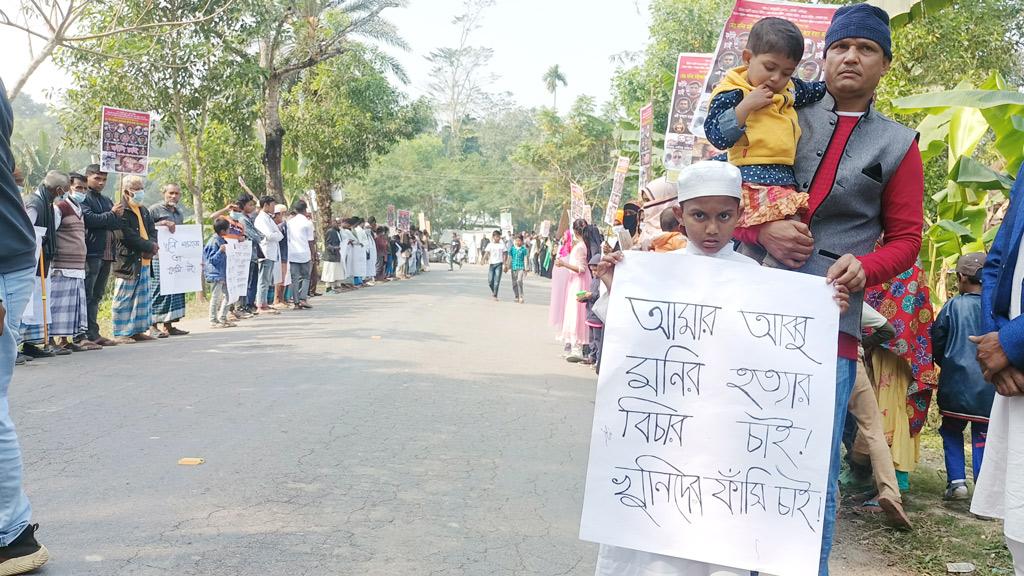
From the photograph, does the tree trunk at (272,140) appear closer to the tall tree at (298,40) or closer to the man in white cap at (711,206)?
the tall tree at (298,40)

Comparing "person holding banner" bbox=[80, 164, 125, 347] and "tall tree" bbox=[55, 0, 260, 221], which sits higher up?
"tall tree" bbox=[55, 0, 260, 221]

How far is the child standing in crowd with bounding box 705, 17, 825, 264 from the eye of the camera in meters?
2.80

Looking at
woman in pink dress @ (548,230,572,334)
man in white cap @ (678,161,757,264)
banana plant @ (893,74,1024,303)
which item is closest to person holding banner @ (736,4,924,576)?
man in white cap @ (678,161,757,264)

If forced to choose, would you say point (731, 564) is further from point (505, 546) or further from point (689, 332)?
point (505, 546)

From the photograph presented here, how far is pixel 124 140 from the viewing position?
40.3 ft

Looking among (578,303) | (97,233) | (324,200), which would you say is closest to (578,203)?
(578,303)

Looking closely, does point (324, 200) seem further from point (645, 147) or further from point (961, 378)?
point (961, 378)

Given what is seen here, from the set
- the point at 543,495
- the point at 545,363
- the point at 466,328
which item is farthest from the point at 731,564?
the point at 466,328

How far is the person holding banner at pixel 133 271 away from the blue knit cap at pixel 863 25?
9695 mm

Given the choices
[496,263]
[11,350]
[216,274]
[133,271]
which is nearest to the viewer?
[11,350]

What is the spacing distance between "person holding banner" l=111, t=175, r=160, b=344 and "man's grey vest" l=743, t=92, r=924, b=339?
31.7 feet

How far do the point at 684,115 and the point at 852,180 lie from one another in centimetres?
821

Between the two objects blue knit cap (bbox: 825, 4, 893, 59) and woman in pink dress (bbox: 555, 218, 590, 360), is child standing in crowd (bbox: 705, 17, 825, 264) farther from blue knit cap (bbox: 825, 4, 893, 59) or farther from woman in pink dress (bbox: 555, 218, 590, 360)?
woman in pink dress (bbox: 555, 218, 590, 360)

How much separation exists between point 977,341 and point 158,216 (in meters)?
11.3
